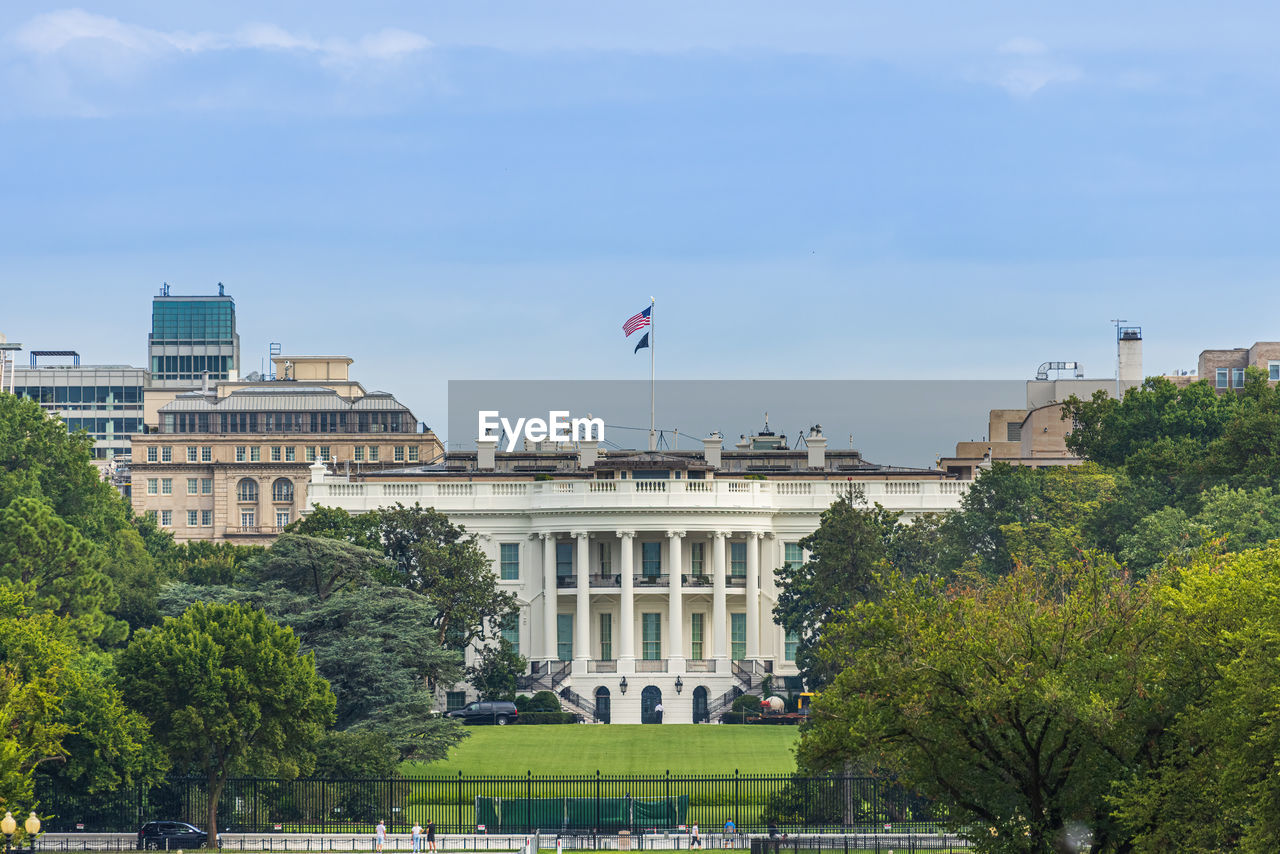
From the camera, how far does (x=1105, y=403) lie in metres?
111

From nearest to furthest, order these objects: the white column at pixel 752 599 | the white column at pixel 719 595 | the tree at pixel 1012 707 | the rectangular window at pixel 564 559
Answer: the tree at pixel 1012 707 < the white column at pixel 719 595 < the white column at pixel 752 599 < the rectangular window at pixel 564 559

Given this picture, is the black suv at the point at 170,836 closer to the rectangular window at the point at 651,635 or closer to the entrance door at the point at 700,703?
the entrance door at the point at 700,703

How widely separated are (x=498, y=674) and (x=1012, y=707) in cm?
6511

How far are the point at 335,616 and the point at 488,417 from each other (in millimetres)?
63662

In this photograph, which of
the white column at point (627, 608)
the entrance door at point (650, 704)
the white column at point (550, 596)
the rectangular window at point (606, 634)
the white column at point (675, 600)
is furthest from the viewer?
the rectangular window at point (606, 634)

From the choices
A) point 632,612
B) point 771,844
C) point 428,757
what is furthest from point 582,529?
point 771,844

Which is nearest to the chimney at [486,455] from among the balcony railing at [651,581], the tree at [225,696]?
the balcony railing at [651,581]

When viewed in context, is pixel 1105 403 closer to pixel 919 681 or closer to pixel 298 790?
pixel 298 790

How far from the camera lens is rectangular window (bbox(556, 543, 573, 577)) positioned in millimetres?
127000

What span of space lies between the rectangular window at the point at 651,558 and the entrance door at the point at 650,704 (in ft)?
27.5

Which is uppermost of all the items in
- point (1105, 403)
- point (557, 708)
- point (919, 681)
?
point (1105, 403)

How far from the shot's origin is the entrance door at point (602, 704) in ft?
388

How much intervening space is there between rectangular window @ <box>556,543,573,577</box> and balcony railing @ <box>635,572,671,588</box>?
461 centimetres

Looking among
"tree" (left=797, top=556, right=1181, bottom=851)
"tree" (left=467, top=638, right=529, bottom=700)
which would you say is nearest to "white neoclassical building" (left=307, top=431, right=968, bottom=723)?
"tree" (left=467, top=638, right=529, bottom=700)
